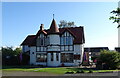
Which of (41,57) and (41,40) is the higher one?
(41,40)

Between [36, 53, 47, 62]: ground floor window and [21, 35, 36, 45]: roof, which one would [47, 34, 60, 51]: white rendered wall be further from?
[21, 35, 36, 45]: roof

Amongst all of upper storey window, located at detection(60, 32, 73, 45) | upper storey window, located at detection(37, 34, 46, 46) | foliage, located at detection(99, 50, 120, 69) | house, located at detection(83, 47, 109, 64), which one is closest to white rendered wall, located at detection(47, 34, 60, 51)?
upper storey window, located at detection(60, 32, 73, 45)

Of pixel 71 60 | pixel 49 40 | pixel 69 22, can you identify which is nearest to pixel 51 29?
pixel 49 40

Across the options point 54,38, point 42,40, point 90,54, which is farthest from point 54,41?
point 90,54

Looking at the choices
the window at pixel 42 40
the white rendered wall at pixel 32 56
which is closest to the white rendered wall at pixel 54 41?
the window at pixel 42 40

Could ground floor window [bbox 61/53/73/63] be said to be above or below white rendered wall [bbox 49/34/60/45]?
below

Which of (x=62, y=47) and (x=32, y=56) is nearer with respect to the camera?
(x=62, y=47)

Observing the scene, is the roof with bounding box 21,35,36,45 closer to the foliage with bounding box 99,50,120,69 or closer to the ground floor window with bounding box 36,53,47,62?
the ground floor window with bounding box 36,53,47,62

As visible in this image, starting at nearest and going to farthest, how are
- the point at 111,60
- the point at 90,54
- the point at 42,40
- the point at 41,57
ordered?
the point at 111,60 → the point at 42,40 → the point at 41,57 → the point at 90,54

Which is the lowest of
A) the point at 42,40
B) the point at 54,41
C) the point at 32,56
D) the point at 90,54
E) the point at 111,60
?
the point at 111,60

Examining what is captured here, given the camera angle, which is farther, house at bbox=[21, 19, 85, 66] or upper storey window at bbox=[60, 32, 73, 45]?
upper storey window at bbox=[60, 32, 73, 45]

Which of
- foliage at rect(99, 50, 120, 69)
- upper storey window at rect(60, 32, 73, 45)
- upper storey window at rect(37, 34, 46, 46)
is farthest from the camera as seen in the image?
upper storey window at rect(37, 34, 46, 46)

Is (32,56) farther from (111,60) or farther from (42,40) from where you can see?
(111,60)

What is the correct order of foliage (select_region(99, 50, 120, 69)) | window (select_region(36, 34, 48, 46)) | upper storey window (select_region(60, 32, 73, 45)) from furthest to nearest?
1. window (select_region(36, 34, 48, 46))
2. upper storey window (select_region(60, 32, 73, 45))
3. foliage (select_region(99, 50, 120, 69))
